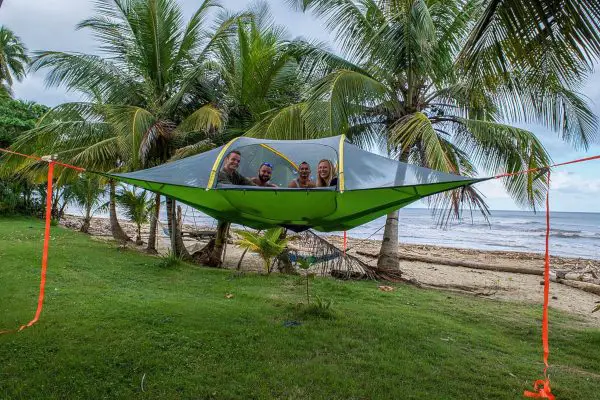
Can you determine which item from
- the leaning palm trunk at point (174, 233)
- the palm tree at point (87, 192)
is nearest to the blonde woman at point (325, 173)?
the leaning palm trunk at point (174, 233)

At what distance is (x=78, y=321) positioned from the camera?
298 centimetres

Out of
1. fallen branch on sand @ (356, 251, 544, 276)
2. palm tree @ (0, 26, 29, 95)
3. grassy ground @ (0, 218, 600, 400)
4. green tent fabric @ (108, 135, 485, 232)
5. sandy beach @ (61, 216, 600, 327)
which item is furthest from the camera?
palm tree @ (0, 26, 29, 95)

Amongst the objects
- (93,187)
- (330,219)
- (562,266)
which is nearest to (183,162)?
(330,219)

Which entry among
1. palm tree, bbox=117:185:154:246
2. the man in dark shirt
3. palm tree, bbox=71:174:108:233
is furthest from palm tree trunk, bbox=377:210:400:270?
palm tree, bbox=71:174:108:233

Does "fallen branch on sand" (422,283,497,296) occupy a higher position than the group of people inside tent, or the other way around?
the group of people inside tent

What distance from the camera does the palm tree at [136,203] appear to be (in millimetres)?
7395

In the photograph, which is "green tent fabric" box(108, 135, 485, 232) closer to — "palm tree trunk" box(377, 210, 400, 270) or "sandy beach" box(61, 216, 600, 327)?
"palm tree trunk" box(377, 210, 400, 270)

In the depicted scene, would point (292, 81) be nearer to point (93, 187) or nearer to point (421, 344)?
point (421, 344)

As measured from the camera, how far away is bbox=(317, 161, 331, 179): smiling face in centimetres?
325

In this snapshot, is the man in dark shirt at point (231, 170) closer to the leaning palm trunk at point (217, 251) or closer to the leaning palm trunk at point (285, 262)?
the leaning palm trunk at point (285, 262)

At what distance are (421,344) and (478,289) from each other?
3.44 m

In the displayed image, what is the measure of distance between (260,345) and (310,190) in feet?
3.61

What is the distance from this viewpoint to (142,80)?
685cm

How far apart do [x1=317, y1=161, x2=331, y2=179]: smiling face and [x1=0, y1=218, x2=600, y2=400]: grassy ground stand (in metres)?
1.18
